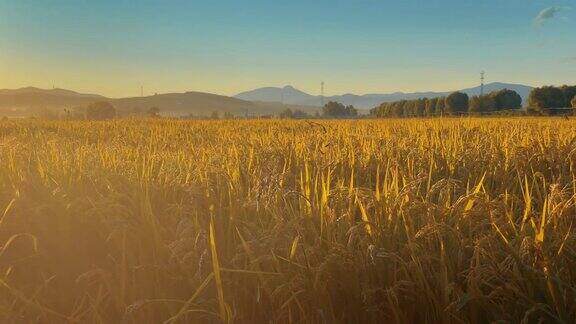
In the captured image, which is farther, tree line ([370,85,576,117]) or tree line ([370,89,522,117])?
tree line ([370,89,522,117])

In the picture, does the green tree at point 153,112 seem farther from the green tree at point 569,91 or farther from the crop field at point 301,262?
the green tree at point 569,91

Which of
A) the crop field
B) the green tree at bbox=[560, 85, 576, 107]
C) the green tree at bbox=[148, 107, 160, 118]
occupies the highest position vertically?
the green tree at bbox=[560, 85, 576, 107]

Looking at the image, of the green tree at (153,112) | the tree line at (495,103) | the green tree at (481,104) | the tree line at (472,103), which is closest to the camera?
the green tree at (153,112)

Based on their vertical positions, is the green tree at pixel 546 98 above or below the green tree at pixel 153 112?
above

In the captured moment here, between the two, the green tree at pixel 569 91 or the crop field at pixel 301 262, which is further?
the green tree at pixel 569 91

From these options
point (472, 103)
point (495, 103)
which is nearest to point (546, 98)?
point (472, 103)

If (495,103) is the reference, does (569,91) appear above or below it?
above

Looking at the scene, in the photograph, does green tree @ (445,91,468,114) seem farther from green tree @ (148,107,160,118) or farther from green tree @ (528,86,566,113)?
green tree @ (148,107,160,118)

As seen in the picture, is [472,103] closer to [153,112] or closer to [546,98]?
[546,98]

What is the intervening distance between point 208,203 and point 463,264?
55.3 inches

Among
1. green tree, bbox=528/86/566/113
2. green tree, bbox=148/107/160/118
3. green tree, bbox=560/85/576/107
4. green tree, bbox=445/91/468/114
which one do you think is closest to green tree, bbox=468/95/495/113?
green tree, bbox=445/91/468/114

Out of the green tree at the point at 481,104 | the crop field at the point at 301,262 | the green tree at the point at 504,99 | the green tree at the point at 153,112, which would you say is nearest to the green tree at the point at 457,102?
the green tree at the point at 481,104

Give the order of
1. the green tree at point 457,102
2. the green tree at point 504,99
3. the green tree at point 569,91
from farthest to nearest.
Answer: the green tree at point 457,102
the green tree at point 504,99
the green tree at point 569,91

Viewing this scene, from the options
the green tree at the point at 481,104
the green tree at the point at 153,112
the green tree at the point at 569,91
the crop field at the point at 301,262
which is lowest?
the crop field at the point at 301,262
